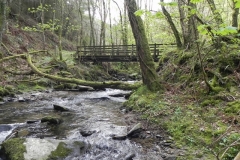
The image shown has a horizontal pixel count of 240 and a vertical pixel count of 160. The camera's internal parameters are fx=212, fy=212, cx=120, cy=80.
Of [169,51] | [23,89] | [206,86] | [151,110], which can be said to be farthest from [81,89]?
[206,86]

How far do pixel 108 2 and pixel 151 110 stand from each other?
2569 centimetres

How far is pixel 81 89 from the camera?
576 inches

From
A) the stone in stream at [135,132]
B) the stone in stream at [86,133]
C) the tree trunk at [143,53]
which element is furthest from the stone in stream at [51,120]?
the tree trunk at [143,53]

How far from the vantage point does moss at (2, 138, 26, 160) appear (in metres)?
4.13

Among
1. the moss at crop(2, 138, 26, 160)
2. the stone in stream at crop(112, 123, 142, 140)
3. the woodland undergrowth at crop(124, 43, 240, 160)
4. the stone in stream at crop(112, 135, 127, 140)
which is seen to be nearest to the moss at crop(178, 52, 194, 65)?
the woodland undergrowth at crop(124, 43, 240, 160)

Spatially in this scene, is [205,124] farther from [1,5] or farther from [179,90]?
[1,5]

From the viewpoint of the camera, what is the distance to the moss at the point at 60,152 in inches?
168

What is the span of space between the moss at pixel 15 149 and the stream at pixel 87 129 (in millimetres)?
193

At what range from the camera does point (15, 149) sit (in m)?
4.32

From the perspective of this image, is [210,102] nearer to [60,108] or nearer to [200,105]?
[200,105]

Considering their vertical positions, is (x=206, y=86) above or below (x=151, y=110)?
above

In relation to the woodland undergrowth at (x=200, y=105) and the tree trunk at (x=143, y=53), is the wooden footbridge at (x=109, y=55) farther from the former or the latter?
the woodland undergrowth at (x=200, y=105)

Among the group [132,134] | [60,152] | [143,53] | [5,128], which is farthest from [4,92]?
[132,134]

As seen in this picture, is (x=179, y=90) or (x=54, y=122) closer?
(x=54, y=122)
